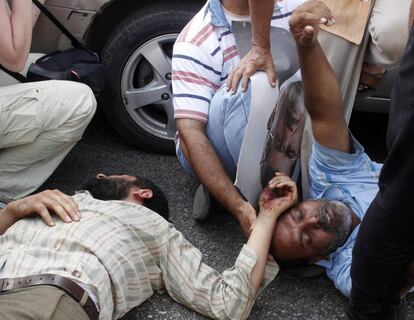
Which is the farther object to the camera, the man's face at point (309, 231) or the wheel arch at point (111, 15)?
the wheel arch at point (111, 15)

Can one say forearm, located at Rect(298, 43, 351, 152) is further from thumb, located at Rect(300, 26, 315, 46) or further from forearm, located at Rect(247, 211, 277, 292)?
forearm, located at Rect(247, 211, 277, 292)

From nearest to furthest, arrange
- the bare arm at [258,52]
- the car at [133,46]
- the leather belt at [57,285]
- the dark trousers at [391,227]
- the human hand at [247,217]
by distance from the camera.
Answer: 1. the dark trousers at [391,227]
2. the leather belt at [57,285]
3. the human hand at [247,217]
4. the bare arm at [258,52]
5. the car at [133,46]

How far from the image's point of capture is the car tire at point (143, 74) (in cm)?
343

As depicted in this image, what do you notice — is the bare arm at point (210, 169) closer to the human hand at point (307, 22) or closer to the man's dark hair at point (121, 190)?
the man's dark hair at point (121, 190)

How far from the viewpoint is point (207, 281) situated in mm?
2496

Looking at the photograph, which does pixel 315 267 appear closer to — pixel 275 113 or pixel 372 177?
pixel 372 177

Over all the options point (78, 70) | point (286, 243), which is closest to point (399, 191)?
point (286, 243)

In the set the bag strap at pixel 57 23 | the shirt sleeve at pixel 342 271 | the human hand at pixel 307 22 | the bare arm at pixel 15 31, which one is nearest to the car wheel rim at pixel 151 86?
the bag strap at pixel 57 23

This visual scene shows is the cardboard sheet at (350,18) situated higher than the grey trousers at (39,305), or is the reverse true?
the cardboard sheet at (350,18)

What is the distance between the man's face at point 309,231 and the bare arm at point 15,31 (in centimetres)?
128

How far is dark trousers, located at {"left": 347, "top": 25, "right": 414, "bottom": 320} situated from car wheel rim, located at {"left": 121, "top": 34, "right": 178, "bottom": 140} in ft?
5.10

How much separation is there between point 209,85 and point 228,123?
0.24 metres

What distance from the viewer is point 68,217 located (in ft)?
7.90

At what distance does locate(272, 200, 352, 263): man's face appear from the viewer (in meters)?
2.65
